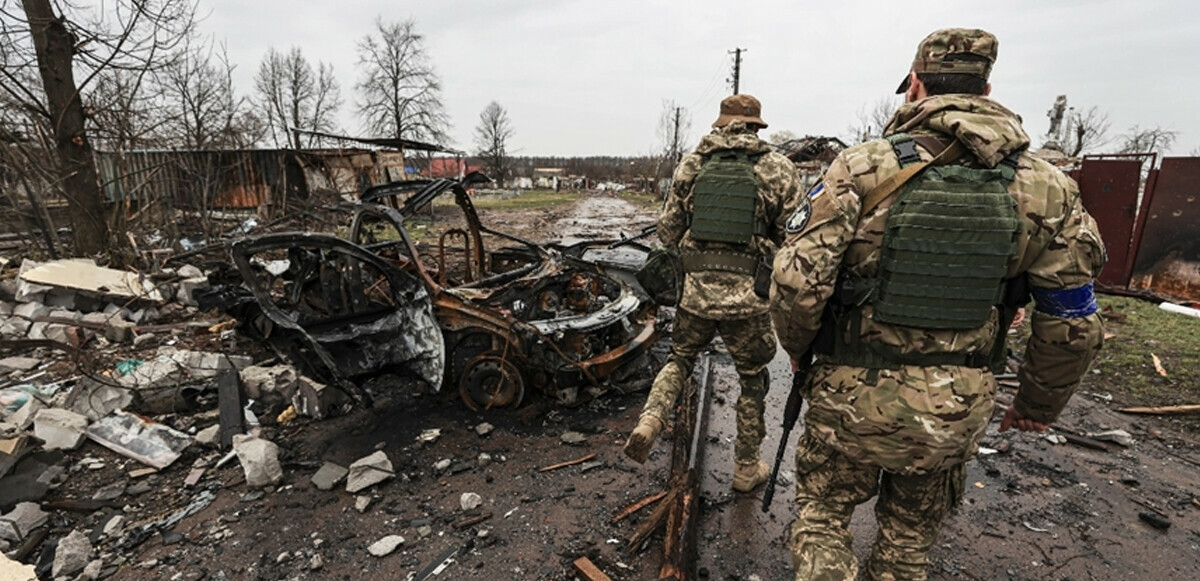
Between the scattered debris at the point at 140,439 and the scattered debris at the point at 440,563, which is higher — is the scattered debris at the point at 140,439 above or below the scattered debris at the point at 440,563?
above

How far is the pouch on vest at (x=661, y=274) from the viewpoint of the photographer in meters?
3.84

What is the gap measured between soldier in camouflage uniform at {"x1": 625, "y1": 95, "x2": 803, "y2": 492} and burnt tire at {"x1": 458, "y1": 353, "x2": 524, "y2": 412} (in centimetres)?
145

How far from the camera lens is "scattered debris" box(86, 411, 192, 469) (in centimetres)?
352

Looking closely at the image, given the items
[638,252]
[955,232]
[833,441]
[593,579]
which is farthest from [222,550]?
[638,252]

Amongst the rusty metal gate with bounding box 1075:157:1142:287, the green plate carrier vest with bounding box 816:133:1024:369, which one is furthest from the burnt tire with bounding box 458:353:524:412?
the rusty metal gate with bounding box 1075:157:1142:287

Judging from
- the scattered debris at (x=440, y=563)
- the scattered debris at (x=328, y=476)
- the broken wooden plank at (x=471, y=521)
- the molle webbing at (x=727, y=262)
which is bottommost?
the scattered debris at (x=440, y=563)

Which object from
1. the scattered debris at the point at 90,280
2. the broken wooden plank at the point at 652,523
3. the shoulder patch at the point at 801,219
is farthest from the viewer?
the scattered debris at the point at 90,280

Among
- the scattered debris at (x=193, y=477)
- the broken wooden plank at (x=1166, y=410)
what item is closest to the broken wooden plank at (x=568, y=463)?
the scattered debris at (x=193, y=477)

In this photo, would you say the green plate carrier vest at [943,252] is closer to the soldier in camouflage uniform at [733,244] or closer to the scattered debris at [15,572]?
the soldier in camouflage uniform at [733,244]

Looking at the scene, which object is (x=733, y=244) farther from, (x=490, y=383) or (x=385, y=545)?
(x=385, y=545)

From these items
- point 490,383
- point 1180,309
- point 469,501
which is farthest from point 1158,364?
point 469,501

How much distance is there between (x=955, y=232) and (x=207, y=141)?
1427cm

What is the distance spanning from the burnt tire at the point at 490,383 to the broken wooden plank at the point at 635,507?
137 cm

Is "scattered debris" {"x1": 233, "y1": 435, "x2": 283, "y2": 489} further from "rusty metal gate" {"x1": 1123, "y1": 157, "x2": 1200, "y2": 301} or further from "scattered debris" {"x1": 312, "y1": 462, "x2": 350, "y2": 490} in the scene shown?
"rusty metal gate" {"x1": 1123, "y1": 157, "x2": 1200, "y2": 301}
